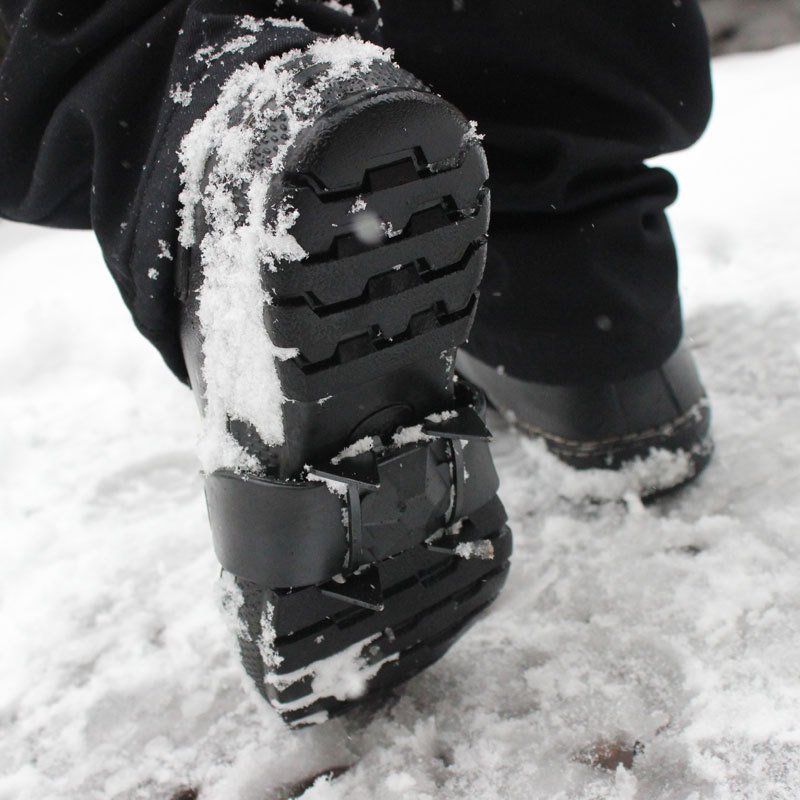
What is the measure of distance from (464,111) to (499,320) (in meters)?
0.24

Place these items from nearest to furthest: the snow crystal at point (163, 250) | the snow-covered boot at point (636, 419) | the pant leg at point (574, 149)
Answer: the snow crystal at point (163, 250) < the pant leg at point (574, 149) < the snow-covered boot at point (636, 419)

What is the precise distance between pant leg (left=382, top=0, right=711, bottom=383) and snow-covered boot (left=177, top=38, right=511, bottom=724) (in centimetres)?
27

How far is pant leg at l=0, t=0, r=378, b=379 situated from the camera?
2.04 ft

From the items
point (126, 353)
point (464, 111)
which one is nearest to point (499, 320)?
point (464, 111)

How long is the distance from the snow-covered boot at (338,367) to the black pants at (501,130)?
0.07 m

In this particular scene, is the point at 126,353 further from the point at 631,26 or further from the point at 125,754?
the point at 631,26

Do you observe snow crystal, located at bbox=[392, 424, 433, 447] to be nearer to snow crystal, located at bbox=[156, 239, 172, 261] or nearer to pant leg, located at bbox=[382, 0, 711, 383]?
snow crystal, located at bbox=[156, 239, 172, 261]

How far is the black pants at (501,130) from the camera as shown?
0.64 metres

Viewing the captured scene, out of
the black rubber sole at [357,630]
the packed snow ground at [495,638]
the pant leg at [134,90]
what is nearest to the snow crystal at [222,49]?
the pant leg at [134,90]

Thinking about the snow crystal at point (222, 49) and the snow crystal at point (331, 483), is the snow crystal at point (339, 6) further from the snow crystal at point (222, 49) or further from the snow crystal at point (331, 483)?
the snow crystal at point (331, 483)

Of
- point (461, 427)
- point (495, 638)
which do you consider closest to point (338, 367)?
point (461, 427)

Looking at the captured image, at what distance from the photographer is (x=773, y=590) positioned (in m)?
0.81

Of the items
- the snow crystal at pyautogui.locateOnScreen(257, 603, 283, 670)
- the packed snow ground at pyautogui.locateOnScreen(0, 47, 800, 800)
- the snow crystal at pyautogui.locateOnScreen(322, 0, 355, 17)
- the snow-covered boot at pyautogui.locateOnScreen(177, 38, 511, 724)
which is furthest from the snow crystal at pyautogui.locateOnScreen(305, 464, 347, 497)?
the snow crystal at pyautogui.locateOnScreen(322, 0, 355, 17)

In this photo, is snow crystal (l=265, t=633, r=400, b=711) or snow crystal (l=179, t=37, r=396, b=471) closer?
snow crystal (l=179, t=37, r=396, b=471)
